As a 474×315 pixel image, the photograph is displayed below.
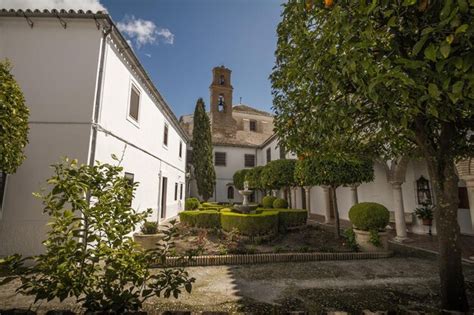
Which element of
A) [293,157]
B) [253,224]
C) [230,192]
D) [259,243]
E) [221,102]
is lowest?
[259,243]

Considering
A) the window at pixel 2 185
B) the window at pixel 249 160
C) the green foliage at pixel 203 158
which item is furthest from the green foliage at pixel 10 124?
the window at pixel 249 160

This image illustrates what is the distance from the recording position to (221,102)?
29.3 m

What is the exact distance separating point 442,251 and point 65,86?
907cm

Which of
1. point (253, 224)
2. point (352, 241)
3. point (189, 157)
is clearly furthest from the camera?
point (189, 157)

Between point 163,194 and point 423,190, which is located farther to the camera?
point 163,194

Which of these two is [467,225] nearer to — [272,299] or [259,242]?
[259,242]

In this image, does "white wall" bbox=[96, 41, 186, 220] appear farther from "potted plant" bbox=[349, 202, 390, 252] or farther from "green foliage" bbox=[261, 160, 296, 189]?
"potted plant" bbox=[349, 202, 390, 252]

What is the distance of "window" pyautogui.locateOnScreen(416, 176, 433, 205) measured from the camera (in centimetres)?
1083

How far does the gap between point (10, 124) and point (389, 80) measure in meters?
6.26

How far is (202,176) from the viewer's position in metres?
22.2

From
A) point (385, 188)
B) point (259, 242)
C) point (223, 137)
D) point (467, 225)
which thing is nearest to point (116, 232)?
point (259, 242)

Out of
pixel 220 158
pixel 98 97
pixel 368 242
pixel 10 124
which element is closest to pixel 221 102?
pixel 220 158

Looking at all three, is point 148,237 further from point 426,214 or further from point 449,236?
point 426,214

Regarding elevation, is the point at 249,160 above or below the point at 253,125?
below
